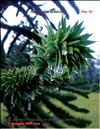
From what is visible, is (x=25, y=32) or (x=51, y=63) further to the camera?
(x=25, y=32)

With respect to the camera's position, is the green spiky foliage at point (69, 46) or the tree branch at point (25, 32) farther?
the tree branch at point (25, 32)

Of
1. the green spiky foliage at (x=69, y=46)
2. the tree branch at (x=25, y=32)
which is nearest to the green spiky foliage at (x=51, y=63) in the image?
the green spiky foliage at (x=69, y=46)

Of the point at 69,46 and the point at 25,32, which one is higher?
the point at 25,32

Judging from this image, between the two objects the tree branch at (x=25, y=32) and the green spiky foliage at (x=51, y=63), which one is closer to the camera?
the green spiky foliage at (x=51, y=63)

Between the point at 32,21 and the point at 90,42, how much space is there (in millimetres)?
446

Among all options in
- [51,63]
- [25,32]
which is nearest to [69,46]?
[51,63]

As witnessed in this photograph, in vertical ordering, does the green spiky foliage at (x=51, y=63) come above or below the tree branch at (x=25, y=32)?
below

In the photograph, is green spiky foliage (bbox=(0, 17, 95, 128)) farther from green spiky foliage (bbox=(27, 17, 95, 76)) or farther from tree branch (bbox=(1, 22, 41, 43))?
tree branch (bbox=(1, 22, 41, 43))

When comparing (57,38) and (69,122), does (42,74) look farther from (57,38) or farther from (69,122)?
(69,122)

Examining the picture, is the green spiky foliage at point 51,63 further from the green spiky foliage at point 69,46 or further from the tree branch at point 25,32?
the tree branch at point 25,32

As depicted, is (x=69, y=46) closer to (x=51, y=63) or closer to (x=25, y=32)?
(x=51, y=63)

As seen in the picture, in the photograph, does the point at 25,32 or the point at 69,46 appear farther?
the point at 25,32

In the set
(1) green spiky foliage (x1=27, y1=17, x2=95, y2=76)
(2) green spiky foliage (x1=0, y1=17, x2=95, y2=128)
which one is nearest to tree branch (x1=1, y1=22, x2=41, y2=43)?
(2) green spiky foliage (x1=0, y1=17, x2=95, y2=128)

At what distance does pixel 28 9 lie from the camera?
660 millimetres
